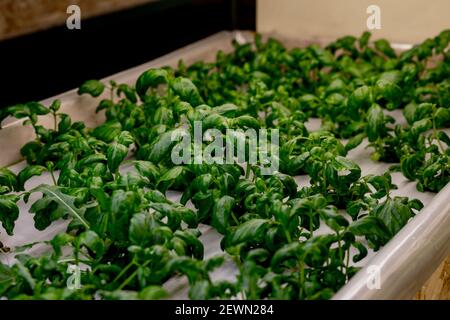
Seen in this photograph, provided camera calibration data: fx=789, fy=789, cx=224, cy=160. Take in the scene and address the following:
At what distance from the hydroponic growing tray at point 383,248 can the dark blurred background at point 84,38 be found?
10 cm

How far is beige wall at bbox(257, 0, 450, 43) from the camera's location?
263cm

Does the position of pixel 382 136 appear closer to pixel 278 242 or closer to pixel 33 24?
pixel 278 242

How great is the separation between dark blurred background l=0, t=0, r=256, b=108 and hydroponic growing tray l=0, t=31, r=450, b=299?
10 cm

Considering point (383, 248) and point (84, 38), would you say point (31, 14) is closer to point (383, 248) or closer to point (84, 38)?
point (84, 38)

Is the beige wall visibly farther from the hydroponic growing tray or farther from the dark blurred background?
the hydroponic growing tray

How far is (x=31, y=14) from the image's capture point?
7.18 feet

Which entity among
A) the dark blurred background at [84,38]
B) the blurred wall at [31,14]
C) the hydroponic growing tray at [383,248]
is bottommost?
the hydroponic growing tray at [383,248]

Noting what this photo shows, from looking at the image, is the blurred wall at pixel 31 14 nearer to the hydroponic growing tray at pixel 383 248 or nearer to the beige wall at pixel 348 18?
the hydroponic growing tray at pixel 383 248

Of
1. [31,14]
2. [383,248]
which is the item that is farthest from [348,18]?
[383,248]

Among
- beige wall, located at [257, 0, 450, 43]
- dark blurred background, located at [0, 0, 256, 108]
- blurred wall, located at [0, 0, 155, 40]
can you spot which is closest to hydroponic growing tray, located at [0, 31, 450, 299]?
dark blurred background, located at [0, 0, 256, 108]

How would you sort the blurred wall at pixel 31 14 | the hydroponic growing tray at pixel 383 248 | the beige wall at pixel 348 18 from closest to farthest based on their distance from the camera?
1. the hydroponic growing tray at pixel 383 248
2. the blurred wall at pixel 31 14
3. the beige wall at pixel 348 18

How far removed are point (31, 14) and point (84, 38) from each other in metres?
0.18

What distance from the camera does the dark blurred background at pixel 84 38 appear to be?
2133 millimetres

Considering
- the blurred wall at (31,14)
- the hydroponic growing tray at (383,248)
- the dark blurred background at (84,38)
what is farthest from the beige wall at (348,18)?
→ the blurred wall at (31,14)
